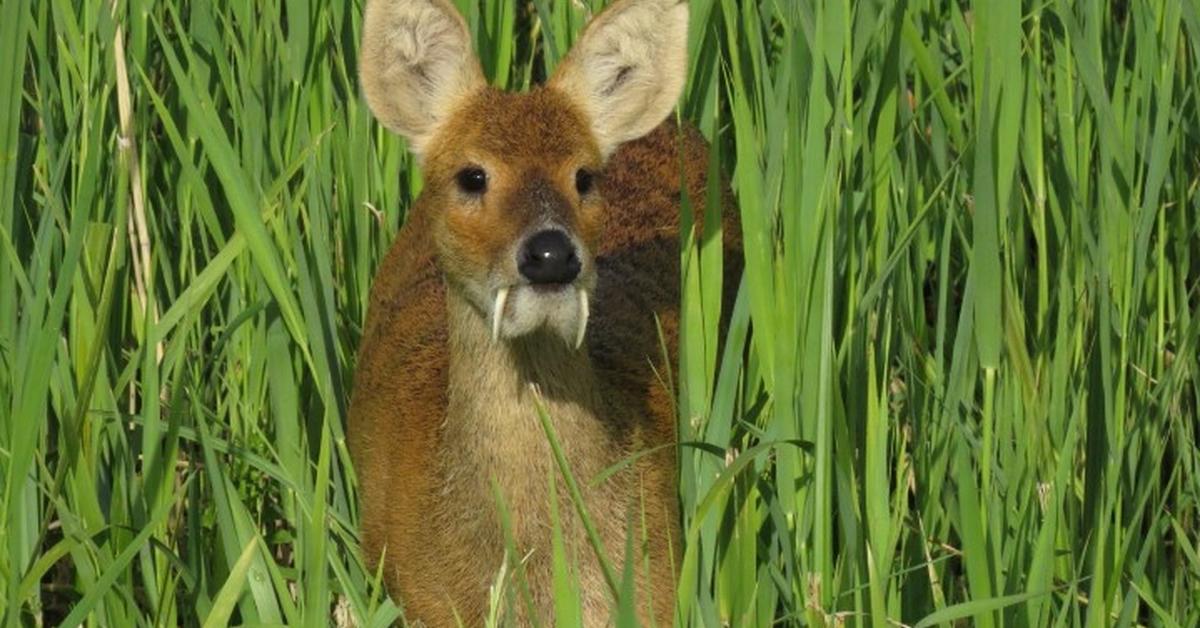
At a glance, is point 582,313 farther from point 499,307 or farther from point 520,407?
point 520,407

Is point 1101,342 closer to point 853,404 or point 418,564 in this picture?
point 853,404

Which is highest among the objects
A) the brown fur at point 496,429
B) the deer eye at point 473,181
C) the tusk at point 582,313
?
the deer eye at point 473,181

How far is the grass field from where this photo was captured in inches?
143

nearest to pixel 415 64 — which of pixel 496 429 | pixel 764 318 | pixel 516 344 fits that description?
pixel 516 344

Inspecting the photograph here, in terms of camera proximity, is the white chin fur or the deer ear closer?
the white chin fur

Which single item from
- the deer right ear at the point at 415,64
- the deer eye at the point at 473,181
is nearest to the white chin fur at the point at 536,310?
the deer eye at the point at 473,181

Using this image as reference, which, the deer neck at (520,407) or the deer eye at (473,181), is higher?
the deer eye at (473,181)

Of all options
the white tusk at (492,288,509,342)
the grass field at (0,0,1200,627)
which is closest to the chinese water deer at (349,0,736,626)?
the white tusk at (492,288,509,342)

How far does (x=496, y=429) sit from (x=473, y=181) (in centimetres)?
47

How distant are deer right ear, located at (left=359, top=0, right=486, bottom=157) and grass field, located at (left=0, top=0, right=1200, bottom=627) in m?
0.26

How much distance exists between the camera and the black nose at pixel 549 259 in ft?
12.1

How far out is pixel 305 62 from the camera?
4.78m

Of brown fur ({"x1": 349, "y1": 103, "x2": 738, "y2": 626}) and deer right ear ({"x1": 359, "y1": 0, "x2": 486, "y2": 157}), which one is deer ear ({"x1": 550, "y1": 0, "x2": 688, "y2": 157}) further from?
brown fur ({"x1": 349, "y1": 103, "x2": 738, "y2": 626})

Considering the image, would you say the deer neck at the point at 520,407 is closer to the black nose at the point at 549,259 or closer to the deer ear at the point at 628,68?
the black nose at the point at 549,259
